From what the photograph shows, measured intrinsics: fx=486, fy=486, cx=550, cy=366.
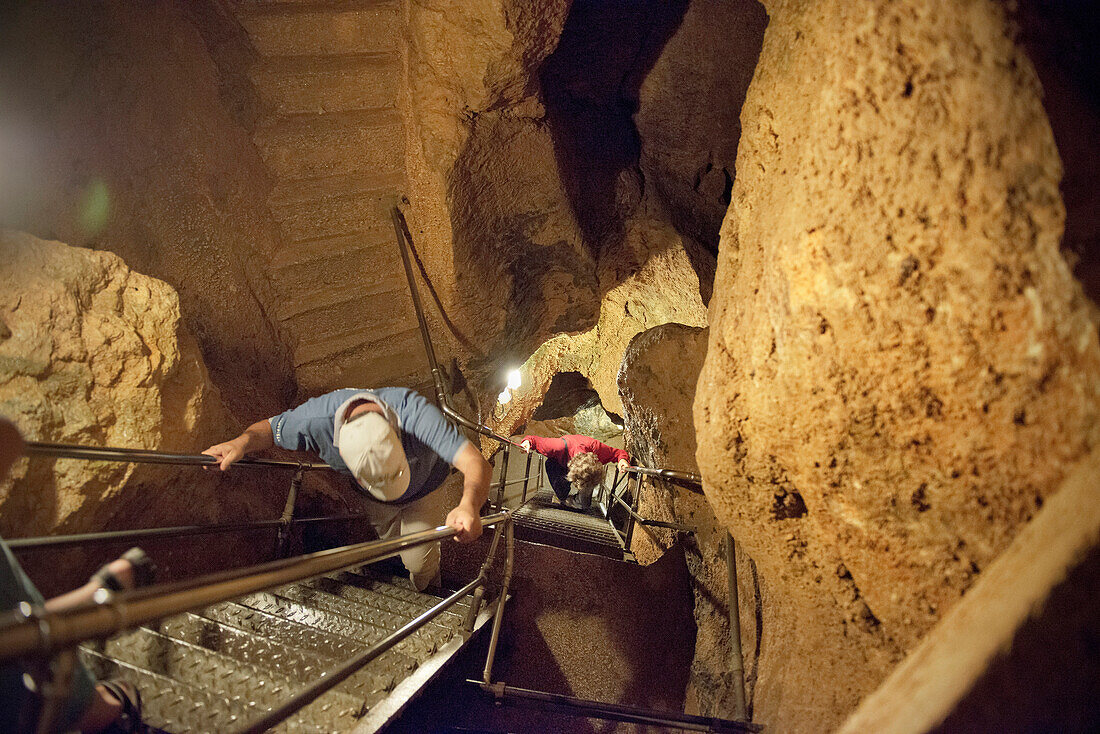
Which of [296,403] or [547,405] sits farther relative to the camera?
[547,405]

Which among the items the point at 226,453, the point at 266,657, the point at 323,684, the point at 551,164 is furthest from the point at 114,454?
the point at 551,164

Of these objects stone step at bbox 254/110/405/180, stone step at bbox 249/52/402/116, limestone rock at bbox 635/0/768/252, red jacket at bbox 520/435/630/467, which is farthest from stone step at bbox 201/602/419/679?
limestone rock at bbox 635/0/768/252

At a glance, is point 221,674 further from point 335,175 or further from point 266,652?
point 335,175

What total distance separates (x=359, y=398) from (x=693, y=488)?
2.81 metres

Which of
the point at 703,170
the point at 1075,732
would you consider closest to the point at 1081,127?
the point at 1075,732

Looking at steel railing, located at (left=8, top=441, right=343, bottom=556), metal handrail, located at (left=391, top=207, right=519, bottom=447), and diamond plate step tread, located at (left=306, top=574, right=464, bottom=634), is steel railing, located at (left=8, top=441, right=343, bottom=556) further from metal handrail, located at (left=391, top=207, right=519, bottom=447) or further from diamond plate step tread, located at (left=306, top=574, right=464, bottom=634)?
metal handrail, located at (left=391, top=207, right=519, bottom=447)

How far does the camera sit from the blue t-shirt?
245cm

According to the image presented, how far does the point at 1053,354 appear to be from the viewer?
111cm

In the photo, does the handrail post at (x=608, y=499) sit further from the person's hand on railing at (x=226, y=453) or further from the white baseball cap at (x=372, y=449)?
the person's hand on railing at (x=226, y=453)

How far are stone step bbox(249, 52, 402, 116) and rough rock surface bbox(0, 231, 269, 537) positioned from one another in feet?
5.90

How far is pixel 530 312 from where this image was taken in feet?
19.3

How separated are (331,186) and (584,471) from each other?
14.7ft

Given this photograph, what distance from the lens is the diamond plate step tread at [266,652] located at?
2.11 m

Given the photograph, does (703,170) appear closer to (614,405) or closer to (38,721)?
(614,405)
